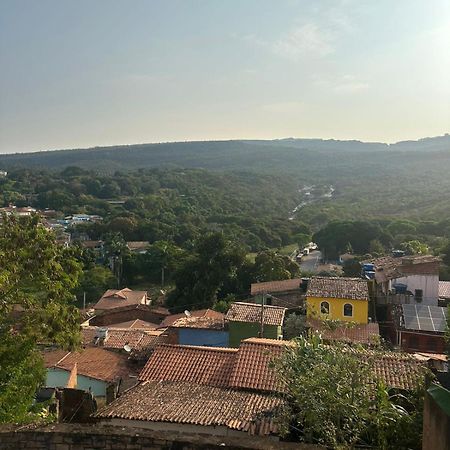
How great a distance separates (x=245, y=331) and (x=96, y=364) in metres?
5.84

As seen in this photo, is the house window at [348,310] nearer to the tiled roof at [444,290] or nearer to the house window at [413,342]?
the house window at [413,342]

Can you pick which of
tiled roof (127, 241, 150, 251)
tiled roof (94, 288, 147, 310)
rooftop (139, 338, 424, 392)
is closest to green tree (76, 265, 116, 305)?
tiled roof (94, 288, 147, 310)

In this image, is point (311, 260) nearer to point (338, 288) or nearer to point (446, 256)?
point (446, 256)

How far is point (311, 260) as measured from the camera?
5697 centimetres

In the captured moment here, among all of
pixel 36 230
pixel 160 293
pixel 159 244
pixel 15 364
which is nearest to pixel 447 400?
pixel 15 364

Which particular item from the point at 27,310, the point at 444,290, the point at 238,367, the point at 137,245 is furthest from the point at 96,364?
the point at 137,245

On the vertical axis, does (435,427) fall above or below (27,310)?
→ above

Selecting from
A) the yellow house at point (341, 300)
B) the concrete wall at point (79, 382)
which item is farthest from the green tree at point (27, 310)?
the yellow house at point (341, 300)

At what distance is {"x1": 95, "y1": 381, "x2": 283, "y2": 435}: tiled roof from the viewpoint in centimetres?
834

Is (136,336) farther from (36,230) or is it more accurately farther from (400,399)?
(400,399)

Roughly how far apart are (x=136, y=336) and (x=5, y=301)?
11464mm

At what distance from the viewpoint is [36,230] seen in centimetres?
1008

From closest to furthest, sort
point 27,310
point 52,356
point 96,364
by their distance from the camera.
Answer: point 27,310 < point 96,364 < point 52,356

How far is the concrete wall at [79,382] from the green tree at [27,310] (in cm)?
429
